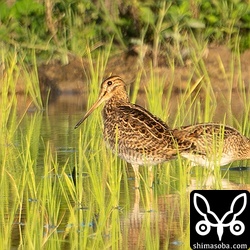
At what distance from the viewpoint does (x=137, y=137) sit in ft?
26.8

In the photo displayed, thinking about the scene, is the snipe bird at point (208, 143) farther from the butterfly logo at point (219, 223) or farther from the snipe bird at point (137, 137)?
the butterfly logo at point (219, 223)

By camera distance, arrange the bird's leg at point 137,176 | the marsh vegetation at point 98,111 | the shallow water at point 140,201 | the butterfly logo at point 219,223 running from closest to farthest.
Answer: the butterfly logo at point 219,223, the shallow water at point 140,201, the marsh vegetation at point 98,111, the bird's leg at point 137,176

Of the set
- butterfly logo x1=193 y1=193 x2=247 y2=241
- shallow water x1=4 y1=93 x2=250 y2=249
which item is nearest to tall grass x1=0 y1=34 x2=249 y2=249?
shallow water x1=4 y1=93 x2=250 y2=249

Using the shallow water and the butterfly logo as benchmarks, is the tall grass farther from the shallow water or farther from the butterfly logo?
the butterfly logo

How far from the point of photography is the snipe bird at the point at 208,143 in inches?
318

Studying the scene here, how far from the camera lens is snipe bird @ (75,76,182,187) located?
26.3 feet

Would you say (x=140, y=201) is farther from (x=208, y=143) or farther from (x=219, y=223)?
(x=219, y=223)

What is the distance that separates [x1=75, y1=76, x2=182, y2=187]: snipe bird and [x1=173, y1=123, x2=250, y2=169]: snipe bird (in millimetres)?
128

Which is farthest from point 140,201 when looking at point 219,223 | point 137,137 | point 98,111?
point 98,111

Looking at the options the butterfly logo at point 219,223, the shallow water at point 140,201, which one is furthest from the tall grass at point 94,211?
the butterfly logo at point 219,223

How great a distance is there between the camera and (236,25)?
14.6 meters

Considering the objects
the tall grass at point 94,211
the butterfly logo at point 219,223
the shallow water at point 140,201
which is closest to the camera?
the butterfly logo at point 219,223

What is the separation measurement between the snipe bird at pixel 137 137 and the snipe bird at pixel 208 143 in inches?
5.1

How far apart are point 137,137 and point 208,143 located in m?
A: 0.50
